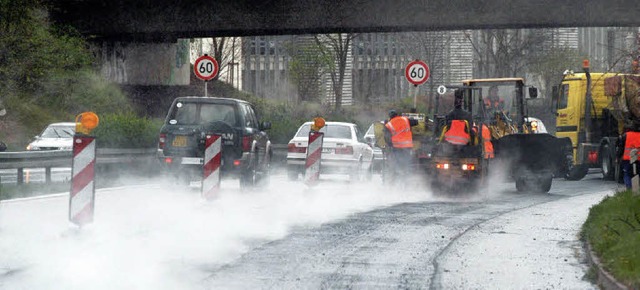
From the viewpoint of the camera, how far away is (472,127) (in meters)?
25.2

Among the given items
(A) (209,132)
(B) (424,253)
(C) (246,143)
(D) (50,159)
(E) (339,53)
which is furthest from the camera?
(E) (339,53)

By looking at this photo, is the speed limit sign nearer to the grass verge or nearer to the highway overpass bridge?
the highway overpass bridge

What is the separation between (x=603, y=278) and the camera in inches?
450

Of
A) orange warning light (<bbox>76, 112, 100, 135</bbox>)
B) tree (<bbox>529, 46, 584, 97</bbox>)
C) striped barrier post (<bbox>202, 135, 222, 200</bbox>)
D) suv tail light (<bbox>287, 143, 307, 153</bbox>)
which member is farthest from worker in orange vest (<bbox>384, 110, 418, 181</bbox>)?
tree (<bbox>529, 46, 584, 97</bbox>)

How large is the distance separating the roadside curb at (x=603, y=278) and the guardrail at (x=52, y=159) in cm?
1259

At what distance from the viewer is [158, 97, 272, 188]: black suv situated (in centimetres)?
2428

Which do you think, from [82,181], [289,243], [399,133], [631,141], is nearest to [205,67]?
[399,133]

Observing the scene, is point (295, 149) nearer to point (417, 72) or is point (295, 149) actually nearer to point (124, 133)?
point (417, 72)

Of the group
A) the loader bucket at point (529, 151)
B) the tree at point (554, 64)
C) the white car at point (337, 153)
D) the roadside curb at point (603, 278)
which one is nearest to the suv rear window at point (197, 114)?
the white car at point (337, 153)

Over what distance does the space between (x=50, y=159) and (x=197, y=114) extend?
2823 millimetres

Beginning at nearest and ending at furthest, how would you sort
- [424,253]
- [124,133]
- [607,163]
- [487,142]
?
1. [424,253]
2. [487,142]
3. [124,133]
4. [607,163]

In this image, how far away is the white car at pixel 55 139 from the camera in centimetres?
3391

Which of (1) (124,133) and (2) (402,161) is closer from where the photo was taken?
(2) (402,161)

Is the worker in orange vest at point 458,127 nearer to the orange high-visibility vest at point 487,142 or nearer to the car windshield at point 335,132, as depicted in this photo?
the orange high-visibility vest at point 487,142
